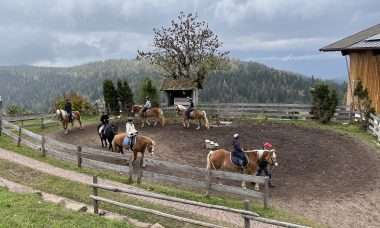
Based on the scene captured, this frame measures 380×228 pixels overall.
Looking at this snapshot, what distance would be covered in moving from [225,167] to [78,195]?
5.18 metres

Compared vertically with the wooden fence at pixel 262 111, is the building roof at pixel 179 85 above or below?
above

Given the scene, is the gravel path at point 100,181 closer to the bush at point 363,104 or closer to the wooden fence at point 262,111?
the wooden fence at point 262,111

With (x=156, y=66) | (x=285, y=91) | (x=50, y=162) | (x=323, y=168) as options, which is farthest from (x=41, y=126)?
(x=285, y=91)

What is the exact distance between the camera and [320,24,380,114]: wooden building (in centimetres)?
2978

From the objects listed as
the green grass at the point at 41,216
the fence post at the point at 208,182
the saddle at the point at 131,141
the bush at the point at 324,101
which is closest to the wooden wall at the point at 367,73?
Answer: the bush at the point at 324,101

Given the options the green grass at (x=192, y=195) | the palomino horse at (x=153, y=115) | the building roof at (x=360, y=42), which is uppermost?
the building roof at (x=360, y=42)

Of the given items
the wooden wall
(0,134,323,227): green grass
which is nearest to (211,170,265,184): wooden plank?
(0,134,323,227): green grass

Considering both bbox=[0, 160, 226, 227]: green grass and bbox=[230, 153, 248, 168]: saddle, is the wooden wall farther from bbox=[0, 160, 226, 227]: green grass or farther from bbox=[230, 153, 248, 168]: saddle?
bbox=[0, 160, 226, 227]: green grass

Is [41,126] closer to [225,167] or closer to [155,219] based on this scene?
[225,167]

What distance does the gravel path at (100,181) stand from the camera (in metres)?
12.2

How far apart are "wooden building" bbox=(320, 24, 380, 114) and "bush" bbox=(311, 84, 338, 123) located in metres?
2.61

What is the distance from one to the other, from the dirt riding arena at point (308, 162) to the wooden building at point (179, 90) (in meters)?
7.03

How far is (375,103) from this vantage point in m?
30.2

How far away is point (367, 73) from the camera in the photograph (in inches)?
1214
